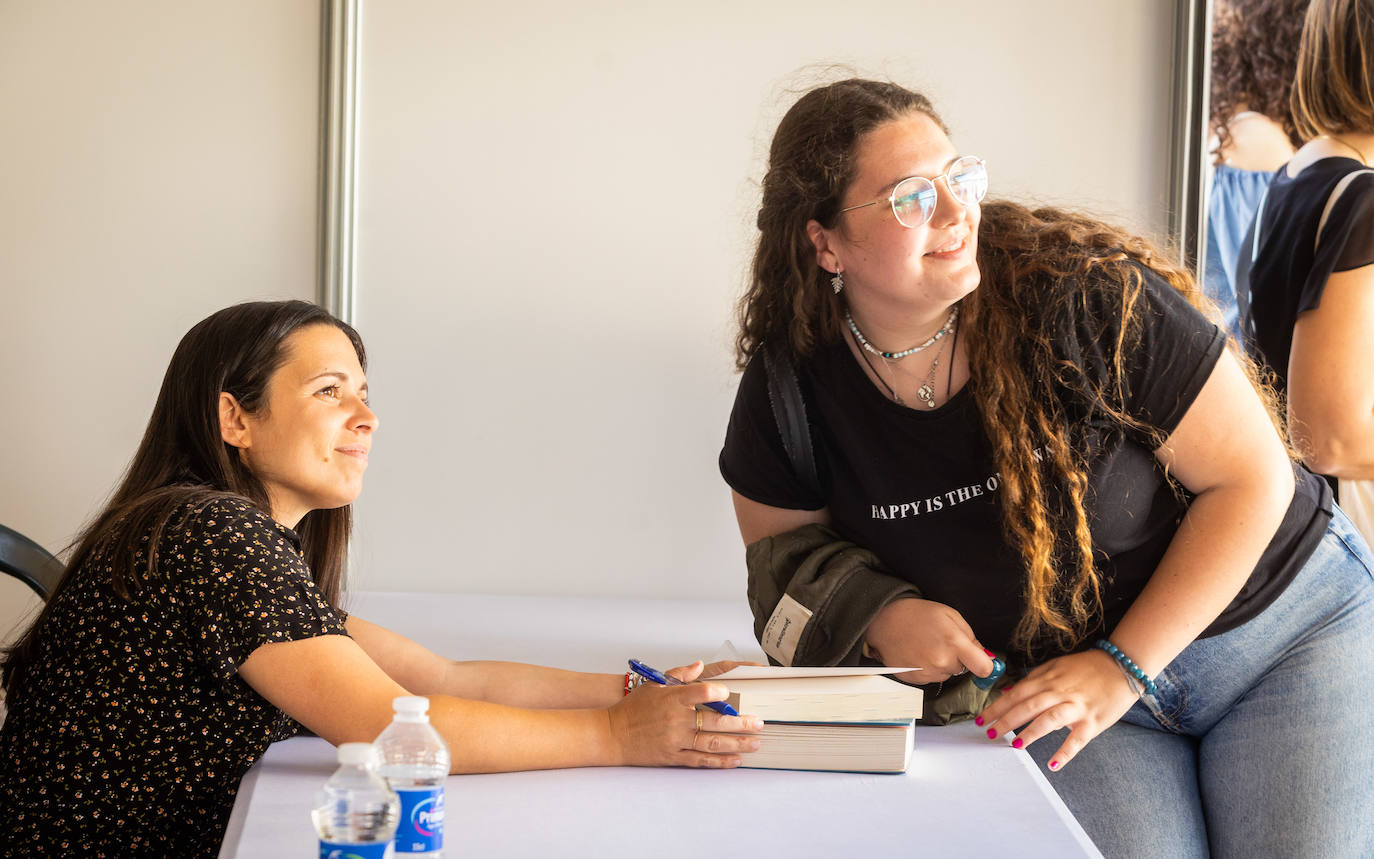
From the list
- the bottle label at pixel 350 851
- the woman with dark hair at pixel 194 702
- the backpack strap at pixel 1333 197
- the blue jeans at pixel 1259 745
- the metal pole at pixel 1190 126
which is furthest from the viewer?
the metal pole at pixel 1190 126

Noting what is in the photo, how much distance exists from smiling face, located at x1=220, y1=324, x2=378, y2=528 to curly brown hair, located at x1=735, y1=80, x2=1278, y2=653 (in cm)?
65

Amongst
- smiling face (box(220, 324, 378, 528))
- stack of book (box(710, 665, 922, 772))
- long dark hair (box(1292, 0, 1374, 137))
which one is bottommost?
stack of book (box(710, 665, 922, 772))

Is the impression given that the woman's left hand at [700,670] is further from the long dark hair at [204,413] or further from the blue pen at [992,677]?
the long dark hair at [204,413]

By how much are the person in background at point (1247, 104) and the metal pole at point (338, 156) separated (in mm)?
1865

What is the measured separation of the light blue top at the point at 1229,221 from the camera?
2.55 m

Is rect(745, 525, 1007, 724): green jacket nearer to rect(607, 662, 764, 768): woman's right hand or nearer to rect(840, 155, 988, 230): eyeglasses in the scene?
rect(607, 662, 764, 768): woman's right hand

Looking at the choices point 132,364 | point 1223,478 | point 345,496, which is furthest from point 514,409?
point 1223,478

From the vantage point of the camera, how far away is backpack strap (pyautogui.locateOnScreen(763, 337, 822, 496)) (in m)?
1.68

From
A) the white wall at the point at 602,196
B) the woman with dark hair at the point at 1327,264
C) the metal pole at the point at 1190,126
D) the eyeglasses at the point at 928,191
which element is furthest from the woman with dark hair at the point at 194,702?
the metal pole at the point at 1190,126

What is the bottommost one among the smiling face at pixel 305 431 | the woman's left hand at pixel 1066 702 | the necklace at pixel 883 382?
the woman's left hand at pixel 1066 702

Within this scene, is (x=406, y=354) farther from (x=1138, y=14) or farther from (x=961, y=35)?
(x=1138, y=14)

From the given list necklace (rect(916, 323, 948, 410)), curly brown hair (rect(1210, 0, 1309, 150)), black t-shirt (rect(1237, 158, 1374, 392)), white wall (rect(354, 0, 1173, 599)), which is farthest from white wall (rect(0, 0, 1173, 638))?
necklace (rect(916, 323, 948, 410))

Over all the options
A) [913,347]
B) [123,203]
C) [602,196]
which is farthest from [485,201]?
[913,347]

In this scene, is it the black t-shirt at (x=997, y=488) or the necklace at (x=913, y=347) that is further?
the necklace at (x=913, y=347)
